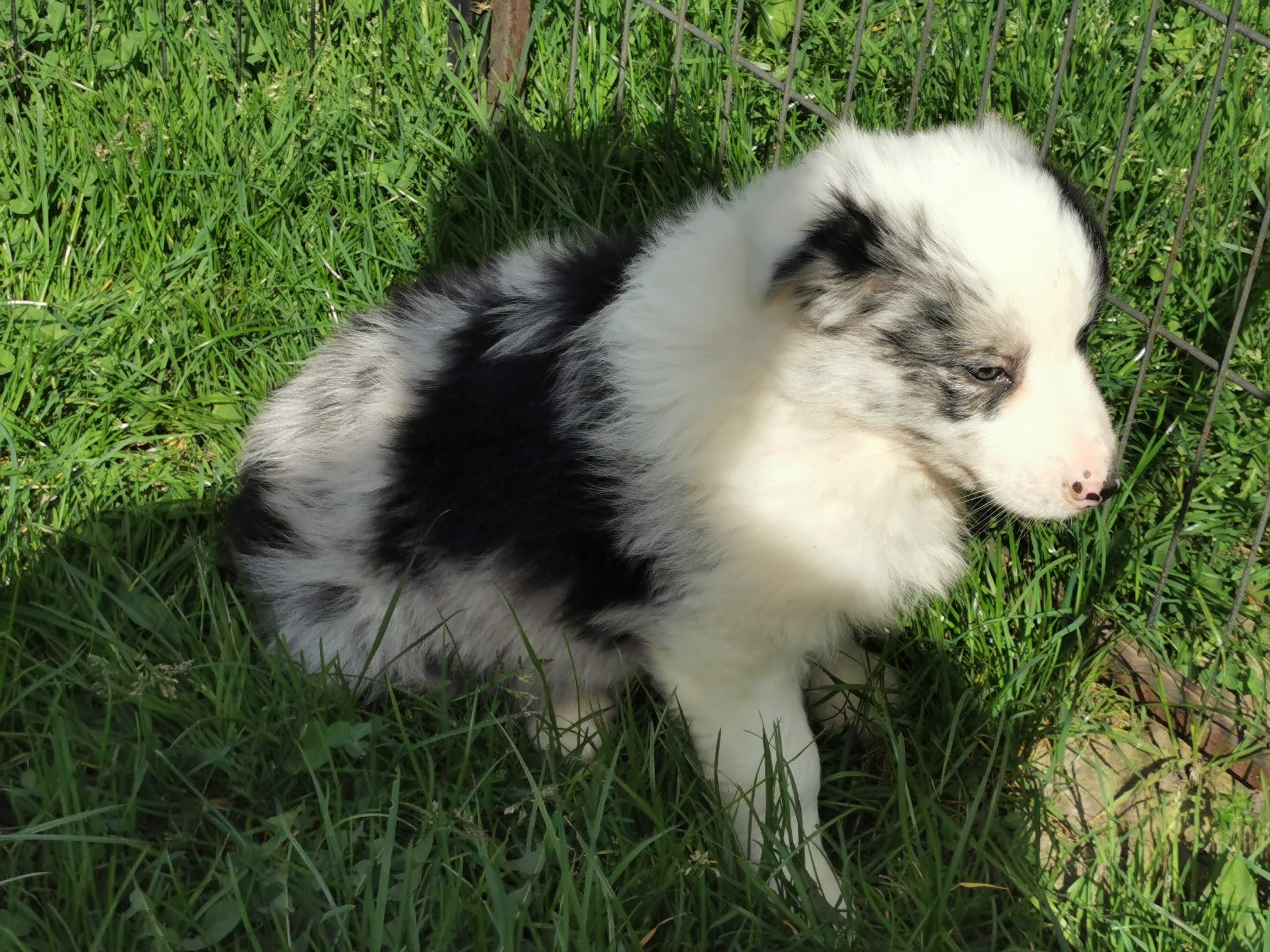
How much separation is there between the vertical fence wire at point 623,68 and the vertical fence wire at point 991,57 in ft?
3.12

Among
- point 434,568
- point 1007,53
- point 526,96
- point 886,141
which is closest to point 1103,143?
point 1007,53

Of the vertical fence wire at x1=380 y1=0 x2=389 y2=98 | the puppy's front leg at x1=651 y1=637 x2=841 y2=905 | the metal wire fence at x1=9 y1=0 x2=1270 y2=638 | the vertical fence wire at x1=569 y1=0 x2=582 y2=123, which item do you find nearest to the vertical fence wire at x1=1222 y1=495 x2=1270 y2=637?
the metal wire fence at x1=9 y1=0 x2=1270 y2=638

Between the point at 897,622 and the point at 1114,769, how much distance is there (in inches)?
22.8

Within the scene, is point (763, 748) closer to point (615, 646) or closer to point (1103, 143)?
point (615, 646)

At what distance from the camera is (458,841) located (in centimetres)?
246

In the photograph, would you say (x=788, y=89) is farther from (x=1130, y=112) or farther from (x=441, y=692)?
(x=441, y=692)

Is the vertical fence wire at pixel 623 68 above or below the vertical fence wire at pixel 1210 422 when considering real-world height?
above

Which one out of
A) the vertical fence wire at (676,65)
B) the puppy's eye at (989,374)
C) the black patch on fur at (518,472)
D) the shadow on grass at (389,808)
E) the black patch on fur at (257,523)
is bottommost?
the shadow on grass at (389,808)

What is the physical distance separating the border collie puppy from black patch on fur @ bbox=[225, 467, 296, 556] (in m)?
0.01

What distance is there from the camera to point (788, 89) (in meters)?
3.38

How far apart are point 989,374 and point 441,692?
46.7 inches

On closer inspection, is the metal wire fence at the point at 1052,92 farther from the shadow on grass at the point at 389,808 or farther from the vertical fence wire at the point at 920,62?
the shadow on grass at the point at 389,808

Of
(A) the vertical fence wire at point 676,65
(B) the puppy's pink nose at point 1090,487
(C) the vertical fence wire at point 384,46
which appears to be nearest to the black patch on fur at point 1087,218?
(B) the puppy's pink nose at point 1090,487

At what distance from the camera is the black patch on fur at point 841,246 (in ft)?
7.41
